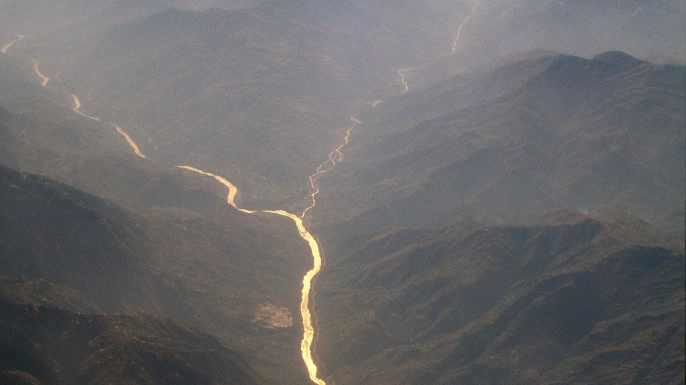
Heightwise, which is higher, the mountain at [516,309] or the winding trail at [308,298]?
the mountain at [516,309]

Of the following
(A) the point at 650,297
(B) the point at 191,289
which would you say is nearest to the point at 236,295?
(B) the point at 191,289

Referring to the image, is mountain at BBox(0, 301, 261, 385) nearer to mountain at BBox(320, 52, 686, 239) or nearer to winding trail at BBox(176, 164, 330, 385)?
winding trail at BBox(176, 164, 330, 385)

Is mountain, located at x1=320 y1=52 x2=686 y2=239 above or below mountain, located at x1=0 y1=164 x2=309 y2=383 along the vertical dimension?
above

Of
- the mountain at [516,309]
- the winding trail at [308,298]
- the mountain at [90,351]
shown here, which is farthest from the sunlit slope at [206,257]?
the mountain at [90,351]

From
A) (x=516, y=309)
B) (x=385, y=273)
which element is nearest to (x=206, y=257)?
(x=385, y=273)

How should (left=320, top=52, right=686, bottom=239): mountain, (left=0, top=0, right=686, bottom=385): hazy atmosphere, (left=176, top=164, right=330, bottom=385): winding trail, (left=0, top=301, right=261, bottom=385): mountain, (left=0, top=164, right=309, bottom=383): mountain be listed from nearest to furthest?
1. (left=0, top=301, right=261, bottom=385): mountain
2. (left=0, top=0, right=686, bottom=385): hazy atmosphere
3. (left=0, top=164, right=309, bottom=383): mountain
4. (left=176, top=164, right=330, bottom=385): winding trail
5. (left=320, top=52, right=686, bottom=239): mountain

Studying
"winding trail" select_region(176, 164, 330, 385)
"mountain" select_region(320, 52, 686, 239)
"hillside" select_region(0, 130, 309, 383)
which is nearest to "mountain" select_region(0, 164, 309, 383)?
"hillside" select_region(0, 130, 309, 383)

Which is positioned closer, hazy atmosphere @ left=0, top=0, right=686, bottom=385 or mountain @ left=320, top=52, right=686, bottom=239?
hazy atmosphere @ left=0, top=0, right=686, bottom=385

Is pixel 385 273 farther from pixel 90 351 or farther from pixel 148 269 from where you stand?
pixel 90 351

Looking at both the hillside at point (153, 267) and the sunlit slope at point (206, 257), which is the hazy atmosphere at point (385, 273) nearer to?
the hillside at point (153, 267)

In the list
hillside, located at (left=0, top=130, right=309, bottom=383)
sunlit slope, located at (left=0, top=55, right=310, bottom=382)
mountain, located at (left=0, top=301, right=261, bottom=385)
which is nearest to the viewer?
mountain, located at (left=0, top=301, right=261, bottom=385)
